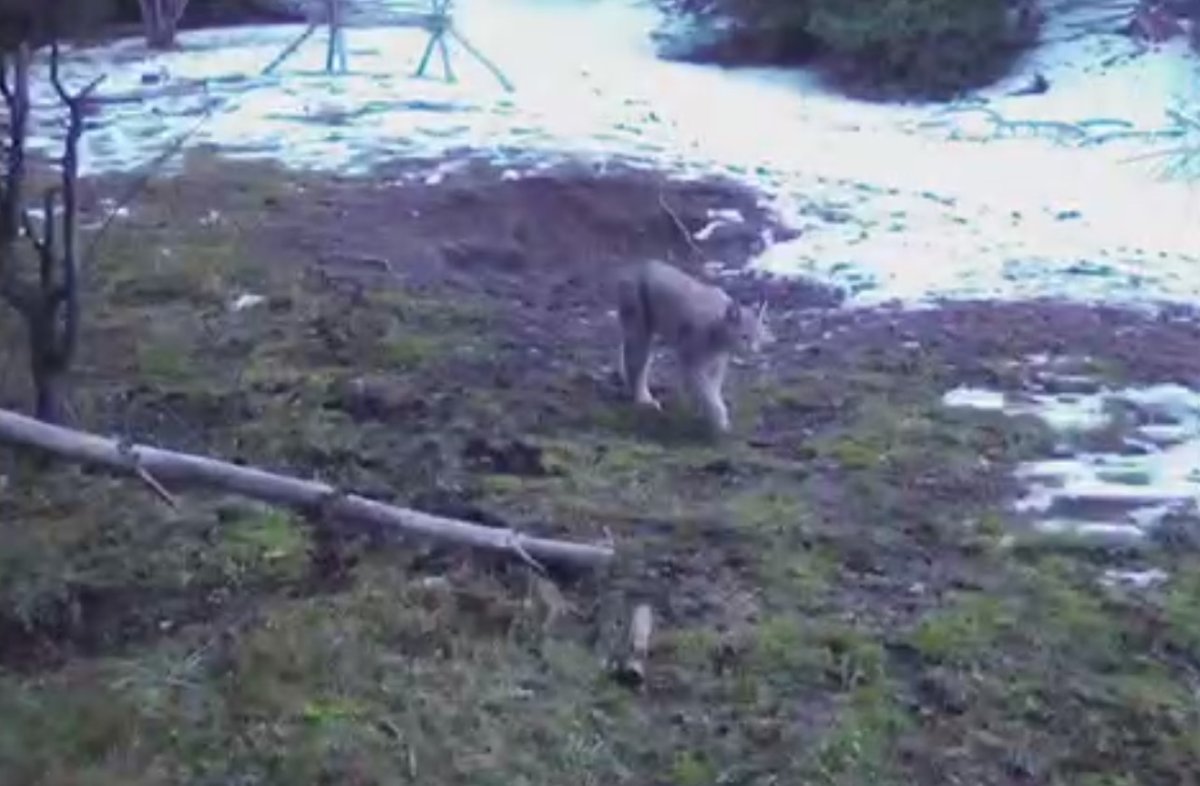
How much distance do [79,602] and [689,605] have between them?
196cm

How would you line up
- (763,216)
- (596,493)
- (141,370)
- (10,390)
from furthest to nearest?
(763,216) < (141,370) < (10,390) < (596,493)

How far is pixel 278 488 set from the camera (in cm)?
754

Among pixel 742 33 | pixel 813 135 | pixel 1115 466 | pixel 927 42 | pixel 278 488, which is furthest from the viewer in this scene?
pixel 742 33

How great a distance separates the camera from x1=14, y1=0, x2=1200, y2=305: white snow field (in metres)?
12.4

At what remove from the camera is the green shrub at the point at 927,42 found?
18172 mm

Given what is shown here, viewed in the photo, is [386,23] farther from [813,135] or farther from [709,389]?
[709,389]

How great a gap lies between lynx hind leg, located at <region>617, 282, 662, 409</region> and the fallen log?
73.8 inches

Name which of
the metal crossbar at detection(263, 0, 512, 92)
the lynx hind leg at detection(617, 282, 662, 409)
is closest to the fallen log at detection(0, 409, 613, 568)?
the lynx hind leg at detection(617, 282, 662, 409)

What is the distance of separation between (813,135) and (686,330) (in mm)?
7627

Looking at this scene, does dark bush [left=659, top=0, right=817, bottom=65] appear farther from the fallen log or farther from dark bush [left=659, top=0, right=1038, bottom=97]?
the fallen log

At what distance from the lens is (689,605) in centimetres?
707

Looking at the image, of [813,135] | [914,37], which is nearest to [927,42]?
[914,37]

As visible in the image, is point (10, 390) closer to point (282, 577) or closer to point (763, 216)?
point (282, 577)

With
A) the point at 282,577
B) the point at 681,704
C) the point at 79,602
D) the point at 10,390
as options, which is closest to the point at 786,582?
the point at 681,704
